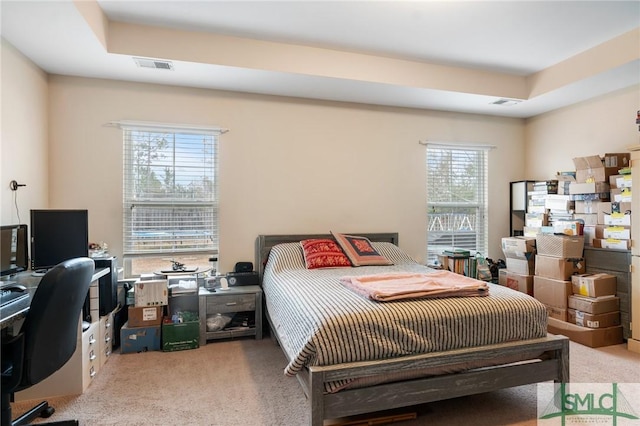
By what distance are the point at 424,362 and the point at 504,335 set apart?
562 mm

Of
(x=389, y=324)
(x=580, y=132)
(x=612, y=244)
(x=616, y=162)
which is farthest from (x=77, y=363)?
(x=580, y=132)

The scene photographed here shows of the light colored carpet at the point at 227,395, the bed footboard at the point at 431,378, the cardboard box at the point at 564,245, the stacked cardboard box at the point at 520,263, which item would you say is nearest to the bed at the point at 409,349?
the bed footboard at the point at 431,378

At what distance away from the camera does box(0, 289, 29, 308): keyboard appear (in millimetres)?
1714

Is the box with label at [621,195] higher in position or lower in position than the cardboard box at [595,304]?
higher

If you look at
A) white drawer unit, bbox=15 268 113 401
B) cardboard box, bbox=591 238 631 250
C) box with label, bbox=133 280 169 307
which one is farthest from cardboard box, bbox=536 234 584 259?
white drawer unit, bbox=15 268 113 401

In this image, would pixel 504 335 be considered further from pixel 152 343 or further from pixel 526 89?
pixel 526 89

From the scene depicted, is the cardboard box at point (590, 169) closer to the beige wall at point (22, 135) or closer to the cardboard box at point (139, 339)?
the cardboard box at point (139, 339)

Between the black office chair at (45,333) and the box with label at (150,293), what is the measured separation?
1169 mm

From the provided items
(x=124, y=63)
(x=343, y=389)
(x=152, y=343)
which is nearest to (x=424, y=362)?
(x=343, y=389)

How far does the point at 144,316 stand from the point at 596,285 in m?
4.04

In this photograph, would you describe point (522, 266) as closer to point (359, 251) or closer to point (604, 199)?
point (604, 199)

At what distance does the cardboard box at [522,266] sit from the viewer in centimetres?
384

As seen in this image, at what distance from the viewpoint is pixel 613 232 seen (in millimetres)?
3293

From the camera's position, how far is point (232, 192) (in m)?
3.64
